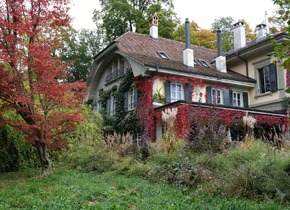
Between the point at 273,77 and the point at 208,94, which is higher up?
the point at 273,77

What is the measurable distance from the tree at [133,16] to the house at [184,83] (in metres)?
7.69

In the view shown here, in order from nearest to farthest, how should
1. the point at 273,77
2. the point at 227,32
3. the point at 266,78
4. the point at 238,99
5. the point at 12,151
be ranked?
the point at 12,151 < the point at 273,77 < the point at 266,78 < the point at 238,99 < the point at 227,32

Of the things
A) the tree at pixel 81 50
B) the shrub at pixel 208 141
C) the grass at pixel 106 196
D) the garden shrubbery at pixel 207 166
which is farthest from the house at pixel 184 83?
the tree at pixel 81 50

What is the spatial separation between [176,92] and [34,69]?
10381 mm

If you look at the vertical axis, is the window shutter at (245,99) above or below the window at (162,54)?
below

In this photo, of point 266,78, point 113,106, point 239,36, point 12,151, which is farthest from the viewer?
point 239,36

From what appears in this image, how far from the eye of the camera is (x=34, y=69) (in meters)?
9.97

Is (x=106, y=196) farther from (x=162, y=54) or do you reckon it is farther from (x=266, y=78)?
(x=266, y=78)

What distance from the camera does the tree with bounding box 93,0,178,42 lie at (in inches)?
1243

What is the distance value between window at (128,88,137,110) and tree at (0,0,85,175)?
8.82m

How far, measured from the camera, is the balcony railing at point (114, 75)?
70.5ft

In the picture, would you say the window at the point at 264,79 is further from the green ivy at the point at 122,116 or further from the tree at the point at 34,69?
the tree at the point at 34,69

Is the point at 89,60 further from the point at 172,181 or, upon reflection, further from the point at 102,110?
the point at 172,181

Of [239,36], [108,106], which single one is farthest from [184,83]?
[239,36]
